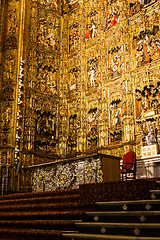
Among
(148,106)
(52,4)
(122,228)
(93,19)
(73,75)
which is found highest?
(52,4)

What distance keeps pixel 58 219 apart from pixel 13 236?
905 millimetres

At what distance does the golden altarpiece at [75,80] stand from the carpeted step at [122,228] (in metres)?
6.24

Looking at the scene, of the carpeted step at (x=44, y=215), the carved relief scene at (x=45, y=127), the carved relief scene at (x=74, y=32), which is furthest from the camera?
the carved relief scene at (x=74, y=32)

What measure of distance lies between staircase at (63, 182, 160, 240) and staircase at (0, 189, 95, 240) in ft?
0.77

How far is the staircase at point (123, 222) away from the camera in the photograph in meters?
4.20

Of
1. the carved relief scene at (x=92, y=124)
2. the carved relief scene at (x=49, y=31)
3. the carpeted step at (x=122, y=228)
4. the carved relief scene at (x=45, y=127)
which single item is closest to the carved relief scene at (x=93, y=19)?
the carved relief scene at (x=49, y=31)

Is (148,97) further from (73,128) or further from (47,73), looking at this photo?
(47,73)

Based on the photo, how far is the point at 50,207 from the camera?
6.18 m

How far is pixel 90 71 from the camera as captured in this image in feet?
46.8

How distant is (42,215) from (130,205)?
1932 millimetres

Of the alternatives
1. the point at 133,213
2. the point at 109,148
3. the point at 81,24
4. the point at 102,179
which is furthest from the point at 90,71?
the point at 133,213

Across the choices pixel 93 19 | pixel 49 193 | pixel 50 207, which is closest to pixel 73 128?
pixel 93 19

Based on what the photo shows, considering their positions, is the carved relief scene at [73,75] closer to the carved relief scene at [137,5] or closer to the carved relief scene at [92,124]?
the carved relief scene at [92,124]

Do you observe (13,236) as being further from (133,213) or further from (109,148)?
(109,148)
